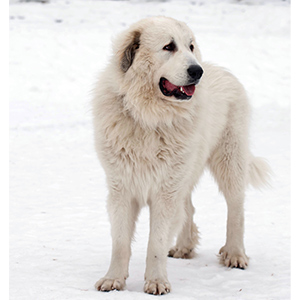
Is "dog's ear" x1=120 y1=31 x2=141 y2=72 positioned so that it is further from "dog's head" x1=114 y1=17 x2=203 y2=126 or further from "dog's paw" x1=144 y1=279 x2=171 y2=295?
"dog's paw" x1=144 y1=279 x2=171 y2=295

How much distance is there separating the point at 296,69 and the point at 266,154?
2.60 metres

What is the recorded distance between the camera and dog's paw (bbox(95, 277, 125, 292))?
130 inches

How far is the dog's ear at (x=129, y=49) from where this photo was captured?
3.36 meters

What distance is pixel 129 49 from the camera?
11.0ft

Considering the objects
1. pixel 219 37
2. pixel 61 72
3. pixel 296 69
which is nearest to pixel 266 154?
pixel 296 69

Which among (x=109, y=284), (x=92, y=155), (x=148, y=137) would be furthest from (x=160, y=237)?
(x=92, y=155)

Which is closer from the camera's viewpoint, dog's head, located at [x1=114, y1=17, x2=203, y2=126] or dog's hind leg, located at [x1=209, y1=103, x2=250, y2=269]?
dog's head, located at [x1=114, y1=17, x2=203, y2=126]

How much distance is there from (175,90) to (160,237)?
1035mm

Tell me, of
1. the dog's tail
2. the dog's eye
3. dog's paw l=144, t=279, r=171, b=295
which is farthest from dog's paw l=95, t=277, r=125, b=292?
the dog's tail

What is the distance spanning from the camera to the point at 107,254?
4.36 metres

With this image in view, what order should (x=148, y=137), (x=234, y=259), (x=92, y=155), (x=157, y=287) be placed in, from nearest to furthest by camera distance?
(x=157, y=287) → (x=148, y=137) → (x=234, y=259) → (x=92, y=155)

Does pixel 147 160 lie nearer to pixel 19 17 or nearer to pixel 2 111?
pixel 2 111

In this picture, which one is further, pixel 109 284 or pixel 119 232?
pixel 119 232

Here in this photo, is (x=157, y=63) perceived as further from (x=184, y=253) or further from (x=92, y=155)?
(x=92, y=155)
